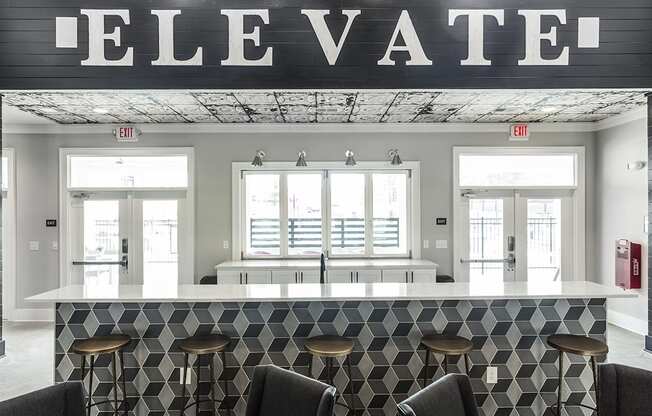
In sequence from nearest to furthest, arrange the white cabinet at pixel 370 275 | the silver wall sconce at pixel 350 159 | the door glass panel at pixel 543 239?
the white cabinet at pixel 370 275 < the silver wall sconce at pixel 350 159 < the door glass panel at pixel 543 239

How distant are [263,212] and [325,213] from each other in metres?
0.88

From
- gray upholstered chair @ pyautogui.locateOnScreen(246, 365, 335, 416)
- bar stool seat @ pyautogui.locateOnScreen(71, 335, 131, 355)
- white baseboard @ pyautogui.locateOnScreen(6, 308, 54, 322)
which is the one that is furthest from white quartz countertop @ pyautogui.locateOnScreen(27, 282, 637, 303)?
white baseboard @ pyautogui.locateOnScreen(6, 308, 54, 322)

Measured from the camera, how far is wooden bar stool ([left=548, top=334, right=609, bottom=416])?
257 centimetres

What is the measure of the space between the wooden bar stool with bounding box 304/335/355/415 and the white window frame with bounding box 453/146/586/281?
125 inches

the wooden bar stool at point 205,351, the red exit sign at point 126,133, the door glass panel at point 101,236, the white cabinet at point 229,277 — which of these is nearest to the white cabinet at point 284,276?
the white cabinet at point 229,277

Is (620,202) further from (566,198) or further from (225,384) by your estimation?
(225,384)

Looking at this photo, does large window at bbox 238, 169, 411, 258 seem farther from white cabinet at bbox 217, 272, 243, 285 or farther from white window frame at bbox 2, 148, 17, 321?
white window frame at bbox 2, 148, 17, 321

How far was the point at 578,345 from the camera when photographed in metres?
2.65

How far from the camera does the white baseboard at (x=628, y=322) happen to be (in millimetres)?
4703

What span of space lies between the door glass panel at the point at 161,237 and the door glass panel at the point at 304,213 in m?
1.63

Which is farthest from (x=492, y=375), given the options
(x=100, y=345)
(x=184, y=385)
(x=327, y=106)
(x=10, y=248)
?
(x=10, y=248)

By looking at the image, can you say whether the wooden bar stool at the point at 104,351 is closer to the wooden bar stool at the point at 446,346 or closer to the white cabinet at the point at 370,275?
the wooden bar stool at the point at 446,346

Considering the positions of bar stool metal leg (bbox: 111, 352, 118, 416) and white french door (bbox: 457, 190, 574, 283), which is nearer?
bar stool metal leg (bbox: 111, 352, 118, 416)

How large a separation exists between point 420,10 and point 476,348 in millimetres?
2637
